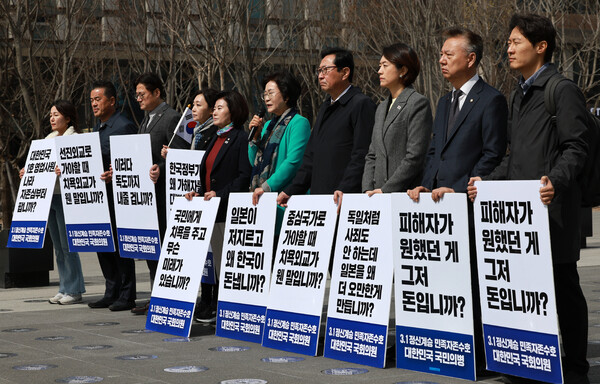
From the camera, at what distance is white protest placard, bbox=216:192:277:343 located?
737 cm

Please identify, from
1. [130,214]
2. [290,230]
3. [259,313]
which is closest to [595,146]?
[290,230]

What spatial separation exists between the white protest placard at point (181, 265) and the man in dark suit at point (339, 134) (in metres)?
0.89

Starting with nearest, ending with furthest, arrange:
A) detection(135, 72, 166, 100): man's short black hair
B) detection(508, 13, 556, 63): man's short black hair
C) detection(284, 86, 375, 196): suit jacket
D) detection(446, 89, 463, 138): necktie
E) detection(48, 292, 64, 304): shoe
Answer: detection(508, 13, 556, 63): man's short black hair → detection(446, 89, 463, 138): necktie → detection(284, 86, 375, 196): suit jacket → detection(135, 72, 166, 100): man's short black hair → detection(48, 292, 64, 304): shoe

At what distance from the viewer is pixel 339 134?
23.6ft

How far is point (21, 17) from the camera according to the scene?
14547mm

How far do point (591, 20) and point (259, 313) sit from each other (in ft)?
57.1

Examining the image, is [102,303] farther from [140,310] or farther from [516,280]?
[516,280]

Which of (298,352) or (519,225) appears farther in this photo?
(298,352)

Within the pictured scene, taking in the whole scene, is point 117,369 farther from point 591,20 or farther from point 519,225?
point 591,20

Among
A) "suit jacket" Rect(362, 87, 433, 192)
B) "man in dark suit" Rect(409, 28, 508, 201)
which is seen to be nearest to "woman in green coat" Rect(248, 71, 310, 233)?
"suit jacket" Rect(362, 87, 433, 192)

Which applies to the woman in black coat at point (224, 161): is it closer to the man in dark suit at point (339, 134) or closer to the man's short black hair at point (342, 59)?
the man in dark suit at point (339, 134)

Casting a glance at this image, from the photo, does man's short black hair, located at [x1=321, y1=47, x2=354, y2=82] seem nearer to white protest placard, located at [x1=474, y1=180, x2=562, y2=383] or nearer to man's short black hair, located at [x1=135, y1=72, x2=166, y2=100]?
white protest placard, located at [x1=474, y1=180, x2=562, y2=383]

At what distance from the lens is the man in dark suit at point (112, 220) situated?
9.63m

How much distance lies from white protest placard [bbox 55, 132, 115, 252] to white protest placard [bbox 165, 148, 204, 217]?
1.08 metres
